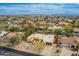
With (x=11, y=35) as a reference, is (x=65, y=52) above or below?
below

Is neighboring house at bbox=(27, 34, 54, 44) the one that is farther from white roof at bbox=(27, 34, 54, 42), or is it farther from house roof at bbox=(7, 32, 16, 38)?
house roof at bbox=(7, 32, 16, 38)

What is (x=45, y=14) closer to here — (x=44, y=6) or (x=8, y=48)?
(x=44, y=6)

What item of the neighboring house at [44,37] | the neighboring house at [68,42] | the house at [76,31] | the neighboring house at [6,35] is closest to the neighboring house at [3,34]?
the neighboring house at [6,35]

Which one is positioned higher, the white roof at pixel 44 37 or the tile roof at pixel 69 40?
the white roof at pixel 44 37

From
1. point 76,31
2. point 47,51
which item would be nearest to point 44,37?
point 47,51

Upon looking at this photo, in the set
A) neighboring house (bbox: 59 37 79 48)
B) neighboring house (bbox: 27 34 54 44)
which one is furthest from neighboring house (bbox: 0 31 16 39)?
neighboring house (bbox: 59 37 79 48)

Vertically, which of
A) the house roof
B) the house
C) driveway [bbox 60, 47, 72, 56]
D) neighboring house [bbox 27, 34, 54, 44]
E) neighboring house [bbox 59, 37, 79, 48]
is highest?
the house

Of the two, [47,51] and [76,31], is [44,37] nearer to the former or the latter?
[47,51]

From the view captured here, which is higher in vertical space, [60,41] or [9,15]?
[9,15]

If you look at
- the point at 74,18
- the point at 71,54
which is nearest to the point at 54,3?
the point at 74,18

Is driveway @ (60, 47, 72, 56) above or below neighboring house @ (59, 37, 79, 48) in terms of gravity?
below

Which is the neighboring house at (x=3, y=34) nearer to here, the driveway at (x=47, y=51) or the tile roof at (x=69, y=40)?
the driveway at (x=47, y=51)
